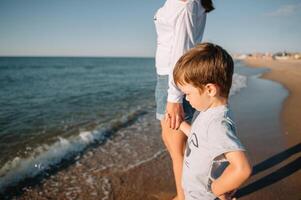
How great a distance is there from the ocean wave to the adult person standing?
105 inches

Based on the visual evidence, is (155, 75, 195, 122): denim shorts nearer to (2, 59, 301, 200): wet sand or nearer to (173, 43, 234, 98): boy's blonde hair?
(173, 43, 234, 98): boy's blonde hair

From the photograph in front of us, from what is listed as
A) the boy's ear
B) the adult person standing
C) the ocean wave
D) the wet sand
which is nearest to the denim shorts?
the adult person standing

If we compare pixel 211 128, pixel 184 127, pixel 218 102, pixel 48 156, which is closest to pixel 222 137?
pixel 211 128

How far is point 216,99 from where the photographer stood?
62.8 inches

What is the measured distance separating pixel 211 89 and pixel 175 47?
29.8 inches

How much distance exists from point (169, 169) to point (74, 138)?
2.59m

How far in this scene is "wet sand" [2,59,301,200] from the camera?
132 inches

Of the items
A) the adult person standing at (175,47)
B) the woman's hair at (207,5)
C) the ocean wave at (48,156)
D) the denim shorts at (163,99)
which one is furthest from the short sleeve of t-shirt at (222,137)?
the ocean wave at (48,156)

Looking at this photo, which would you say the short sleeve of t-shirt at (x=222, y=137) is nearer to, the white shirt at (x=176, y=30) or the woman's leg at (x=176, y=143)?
the white shirt at (x=176, y=30)

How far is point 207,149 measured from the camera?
1.53 metres

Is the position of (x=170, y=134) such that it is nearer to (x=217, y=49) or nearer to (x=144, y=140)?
(x=217, y=49)

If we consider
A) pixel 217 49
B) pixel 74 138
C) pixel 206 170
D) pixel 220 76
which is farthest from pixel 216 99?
pixel 74 138

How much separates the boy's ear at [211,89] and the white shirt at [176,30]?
536mm

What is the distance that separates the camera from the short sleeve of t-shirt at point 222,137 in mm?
1370
